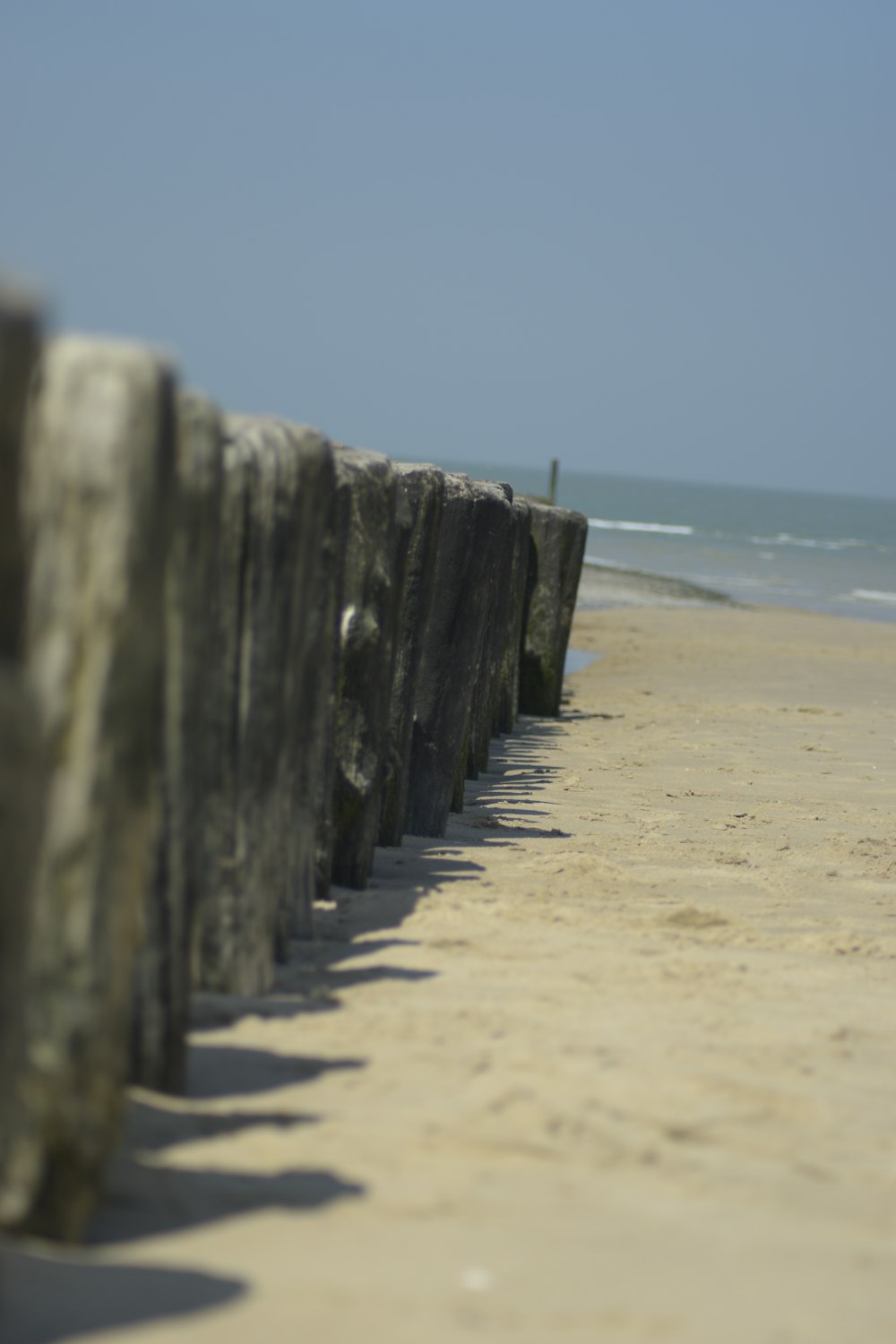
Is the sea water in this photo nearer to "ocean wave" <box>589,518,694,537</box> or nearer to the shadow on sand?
"ocean wave" <box>589,518,694,537</box>

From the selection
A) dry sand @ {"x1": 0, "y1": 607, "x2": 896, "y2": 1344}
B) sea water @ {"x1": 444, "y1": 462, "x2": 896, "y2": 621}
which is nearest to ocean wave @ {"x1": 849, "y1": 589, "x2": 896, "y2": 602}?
sea water @ {"x1": 444, "y1": 462, "x2": 896, "y2": 621}

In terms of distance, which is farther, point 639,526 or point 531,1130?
point 639,526

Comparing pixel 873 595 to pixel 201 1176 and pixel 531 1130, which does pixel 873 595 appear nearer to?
pixel 531 1130

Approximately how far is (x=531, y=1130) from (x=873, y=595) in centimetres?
2671

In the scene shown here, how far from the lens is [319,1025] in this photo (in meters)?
2.85

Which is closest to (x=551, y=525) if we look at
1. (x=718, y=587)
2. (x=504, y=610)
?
(x=504, y=610)

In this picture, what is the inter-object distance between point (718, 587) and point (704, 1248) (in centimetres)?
2560

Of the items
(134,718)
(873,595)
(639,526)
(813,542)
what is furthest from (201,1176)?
(639,526)

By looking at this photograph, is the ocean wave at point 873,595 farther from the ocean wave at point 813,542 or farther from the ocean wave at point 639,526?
the ocean wave at point 639,526

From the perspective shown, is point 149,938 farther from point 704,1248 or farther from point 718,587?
point 718,587

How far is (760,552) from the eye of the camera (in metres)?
44.1

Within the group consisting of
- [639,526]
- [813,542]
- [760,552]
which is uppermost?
[639,526]

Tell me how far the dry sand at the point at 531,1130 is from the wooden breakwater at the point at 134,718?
0.15 meters

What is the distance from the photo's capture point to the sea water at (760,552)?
2730 cm
